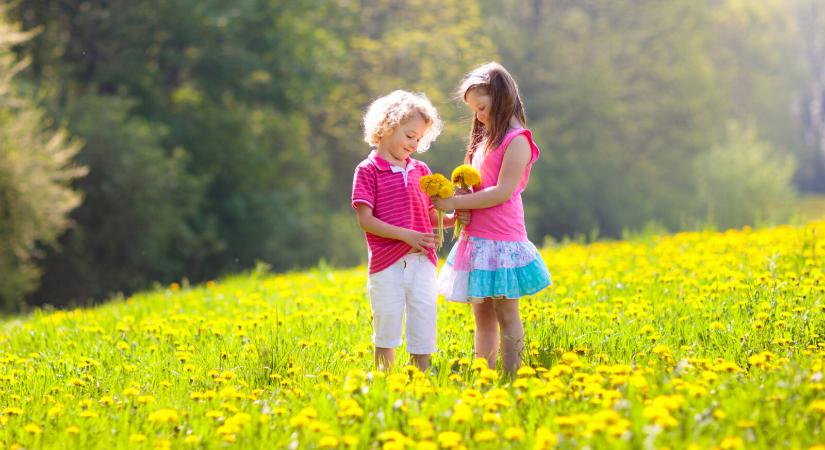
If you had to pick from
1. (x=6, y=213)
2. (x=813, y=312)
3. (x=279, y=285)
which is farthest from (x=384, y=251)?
(x=6, y=213)

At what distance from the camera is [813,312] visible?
4.90m

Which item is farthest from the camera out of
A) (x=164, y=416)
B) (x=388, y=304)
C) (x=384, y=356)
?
(x=384, y=356)

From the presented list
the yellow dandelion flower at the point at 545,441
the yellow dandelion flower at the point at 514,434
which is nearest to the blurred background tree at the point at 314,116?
the yellow dandelion flower at the point at 514,434

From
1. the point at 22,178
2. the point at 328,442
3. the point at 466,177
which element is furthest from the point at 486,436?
the point at 22,178

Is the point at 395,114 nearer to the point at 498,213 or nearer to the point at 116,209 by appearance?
the point at 498,213

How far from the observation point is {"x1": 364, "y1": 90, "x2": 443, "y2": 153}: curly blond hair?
445cm

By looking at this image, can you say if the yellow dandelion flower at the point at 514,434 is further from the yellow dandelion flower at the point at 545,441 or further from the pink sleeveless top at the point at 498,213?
the pink sleeveless top at the point at 498,213

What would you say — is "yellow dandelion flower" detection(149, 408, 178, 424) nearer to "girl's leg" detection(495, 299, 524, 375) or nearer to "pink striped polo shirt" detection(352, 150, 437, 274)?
"pink striped polo shirt" detection(352, 150, 437, 274)

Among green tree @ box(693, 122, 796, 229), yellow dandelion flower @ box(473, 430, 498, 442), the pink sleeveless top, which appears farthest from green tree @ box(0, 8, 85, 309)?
green tree @ box(693, 122, 796, 229)

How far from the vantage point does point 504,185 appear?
4.48 meters

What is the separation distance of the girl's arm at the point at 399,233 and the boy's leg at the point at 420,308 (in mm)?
106

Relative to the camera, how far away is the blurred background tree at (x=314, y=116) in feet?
63.4

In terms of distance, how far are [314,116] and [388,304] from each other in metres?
23.3

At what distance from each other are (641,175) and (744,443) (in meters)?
32.9
